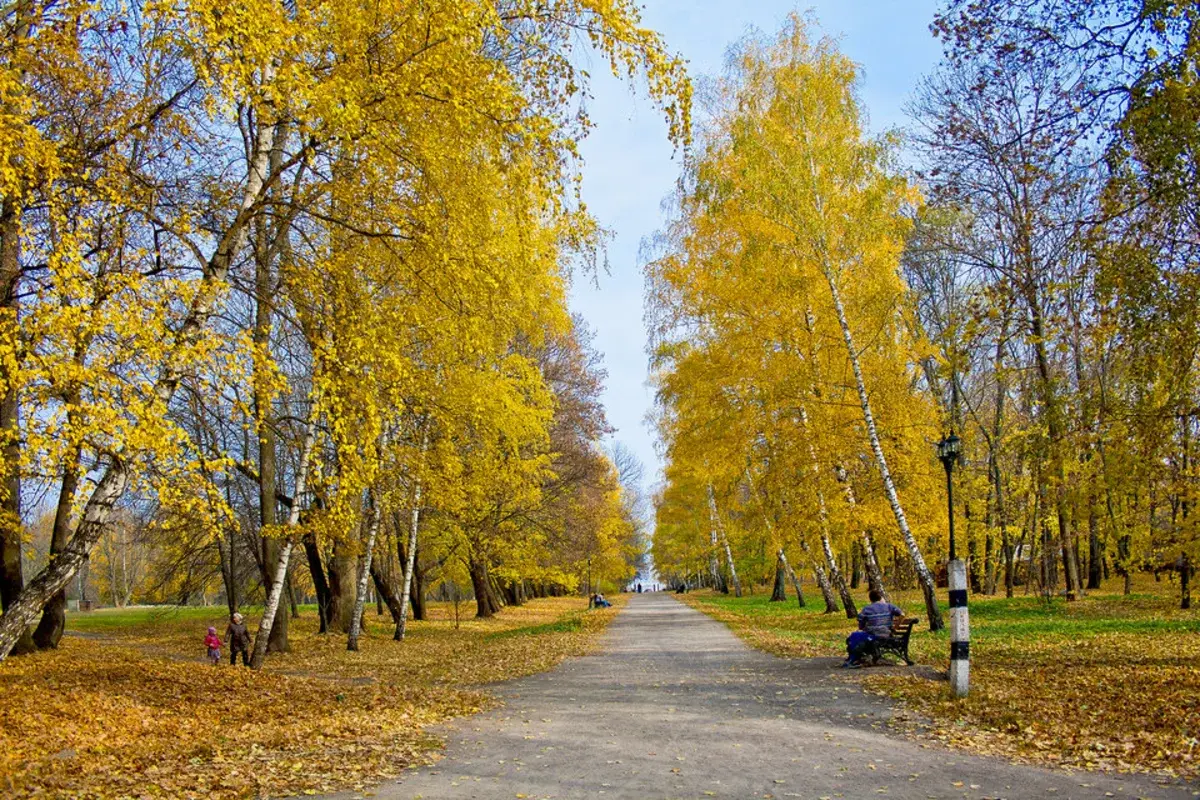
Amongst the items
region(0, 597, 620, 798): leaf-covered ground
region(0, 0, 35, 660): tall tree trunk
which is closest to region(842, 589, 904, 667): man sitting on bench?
region(0, 597, 620, 798): leaf-covered ground

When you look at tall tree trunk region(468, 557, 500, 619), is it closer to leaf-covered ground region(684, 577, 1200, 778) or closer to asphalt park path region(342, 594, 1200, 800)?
leaf-covered ground region(684, 577, 1200, 778)

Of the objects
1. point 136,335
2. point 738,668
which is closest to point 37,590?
point 136,335

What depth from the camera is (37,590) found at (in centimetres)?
731

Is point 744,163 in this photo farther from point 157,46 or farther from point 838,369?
point 157,46

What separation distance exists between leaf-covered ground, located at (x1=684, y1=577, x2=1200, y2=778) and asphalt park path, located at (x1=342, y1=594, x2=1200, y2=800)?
21.4 inches

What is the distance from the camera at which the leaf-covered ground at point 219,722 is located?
236 inches

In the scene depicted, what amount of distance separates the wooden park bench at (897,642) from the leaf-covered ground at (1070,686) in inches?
25.0

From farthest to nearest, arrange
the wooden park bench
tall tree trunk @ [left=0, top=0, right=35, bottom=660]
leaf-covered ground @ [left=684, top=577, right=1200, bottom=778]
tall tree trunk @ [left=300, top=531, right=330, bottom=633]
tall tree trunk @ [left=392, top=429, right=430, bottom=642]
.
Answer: tall tree trunk @ [left=300, top=531, right=330, bottom=633], tall tree trunk @ [left=392, top=429, right=430, bottom=642], the wooden park bench, leaf-covered ground @ [left=684, top=577, right=1200, bottom=778], tall tree trunk @ [left=0, top=0, right=35, bottom=660]

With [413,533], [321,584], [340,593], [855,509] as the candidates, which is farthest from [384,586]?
[855,509]

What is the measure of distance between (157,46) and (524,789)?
6.91m

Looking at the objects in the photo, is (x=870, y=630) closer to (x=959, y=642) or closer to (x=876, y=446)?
(x=959, y=642)

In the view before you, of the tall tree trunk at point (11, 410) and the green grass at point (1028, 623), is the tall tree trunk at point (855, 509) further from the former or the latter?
the tall tree trunk at point (11, 410)

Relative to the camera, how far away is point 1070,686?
31.2 feet

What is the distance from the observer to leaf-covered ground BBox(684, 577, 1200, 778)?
658cm
